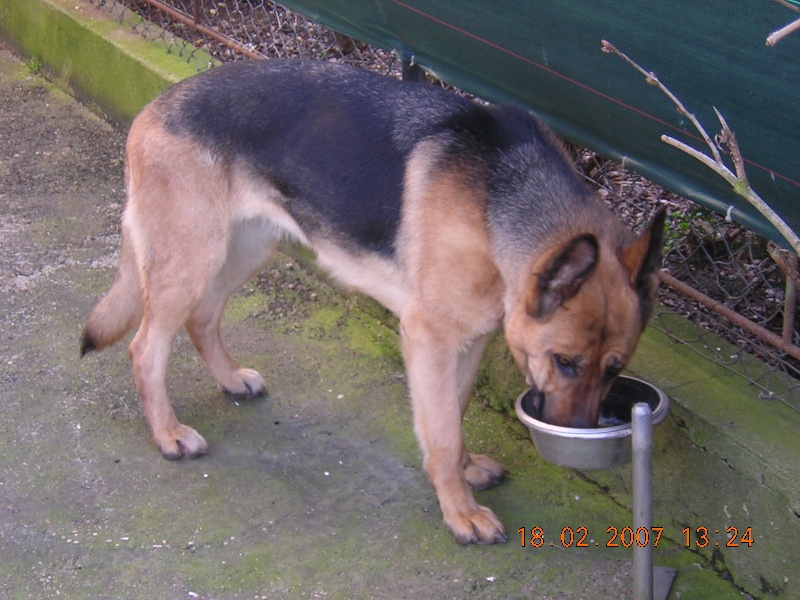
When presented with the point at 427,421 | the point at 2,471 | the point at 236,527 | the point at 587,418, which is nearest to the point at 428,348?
the point at 427,421

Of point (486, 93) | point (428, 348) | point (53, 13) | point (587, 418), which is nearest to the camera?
point (587, 418)

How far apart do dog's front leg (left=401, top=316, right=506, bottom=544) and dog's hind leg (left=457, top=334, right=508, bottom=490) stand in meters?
0.24

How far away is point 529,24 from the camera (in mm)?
3643

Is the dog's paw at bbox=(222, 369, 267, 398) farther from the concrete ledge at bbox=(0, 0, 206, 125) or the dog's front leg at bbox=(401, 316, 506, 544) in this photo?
the concrete ledge at bbox=(0, 0, 206, 125)

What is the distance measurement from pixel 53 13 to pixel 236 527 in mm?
4780

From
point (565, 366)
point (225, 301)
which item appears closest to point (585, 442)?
point (565, 366)

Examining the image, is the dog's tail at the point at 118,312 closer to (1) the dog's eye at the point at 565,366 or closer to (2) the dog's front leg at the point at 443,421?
(2) the dog's front leg at the point at 443,421

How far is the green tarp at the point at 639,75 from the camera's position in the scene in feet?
9.70

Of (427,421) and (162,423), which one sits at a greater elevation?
(427,421)

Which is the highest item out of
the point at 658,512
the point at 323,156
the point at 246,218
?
the point at 323,156

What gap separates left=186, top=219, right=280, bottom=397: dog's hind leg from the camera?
13.8ft

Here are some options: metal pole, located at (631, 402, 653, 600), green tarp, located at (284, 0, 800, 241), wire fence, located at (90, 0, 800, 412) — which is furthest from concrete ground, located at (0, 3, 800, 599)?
green tarp, located at (284, 0, 800, 241)

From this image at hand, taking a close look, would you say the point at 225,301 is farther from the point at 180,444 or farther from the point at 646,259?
the point at 646,259

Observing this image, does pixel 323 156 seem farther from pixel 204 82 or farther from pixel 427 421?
pixel 427 421
